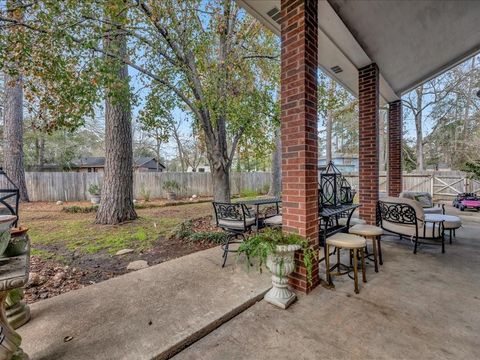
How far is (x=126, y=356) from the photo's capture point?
5.05 ft

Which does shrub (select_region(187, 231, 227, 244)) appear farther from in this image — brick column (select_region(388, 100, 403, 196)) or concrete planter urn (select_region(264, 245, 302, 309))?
brick column (select_region(388, 100, 403, 196))

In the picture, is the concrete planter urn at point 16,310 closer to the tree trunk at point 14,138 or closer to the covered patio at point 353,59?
Answer: the covered patio at point 353,59

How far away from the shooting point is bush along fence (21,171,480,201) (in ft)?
32.0

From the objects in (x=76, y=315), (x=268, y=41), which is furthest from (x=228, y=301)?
(x=268, y=41)

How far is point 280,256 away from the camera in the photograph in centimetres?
220

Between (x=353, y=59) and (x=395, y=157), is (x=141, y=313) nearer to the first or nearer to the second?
(x=353, y=59)

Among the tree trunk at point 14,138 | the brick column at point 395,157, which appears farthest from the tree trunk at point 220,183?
the tree trunk at point 14,138

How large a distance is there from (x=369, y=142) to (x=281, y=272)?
331 cm

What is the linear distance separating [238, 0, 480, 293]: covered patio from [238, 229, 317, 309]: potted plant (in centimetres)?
15

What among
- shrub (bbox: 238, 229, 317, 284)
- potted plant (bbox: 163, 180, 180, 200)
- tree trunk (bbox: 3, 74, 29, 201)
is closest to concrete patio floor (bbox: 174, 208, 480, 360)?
shrub (bbox: 238, 229, 317, 284)

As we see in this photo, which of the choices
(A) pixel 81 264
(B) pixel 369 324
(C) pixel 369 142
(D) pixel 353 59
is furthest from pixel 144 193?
(B) pixel 369 324

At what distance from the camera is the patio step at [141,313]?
1629 mm

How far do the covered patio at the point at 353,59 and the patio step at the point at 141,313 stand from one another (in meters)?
0.81

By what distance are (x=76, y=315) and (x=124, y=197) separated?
453cm
